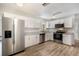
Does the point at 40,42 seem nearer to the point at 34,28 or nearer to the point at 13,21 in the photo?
the point at 34,28

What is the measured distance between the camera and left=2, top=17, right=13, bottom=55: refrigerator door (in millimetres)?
2285

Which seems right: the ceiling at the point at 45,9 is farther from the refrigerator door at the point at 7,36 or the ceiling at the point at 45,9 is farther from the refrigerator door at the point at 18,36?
the refrigerator door at the point at 18,36

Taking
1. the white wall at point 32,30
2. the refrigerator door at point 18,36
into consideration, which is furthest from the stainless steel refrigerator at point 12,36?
the white wall at point 32,30

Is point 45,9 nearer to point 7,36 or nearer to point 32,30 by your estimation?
point 32,30

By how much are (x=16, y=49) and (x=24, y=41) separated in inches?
19.7

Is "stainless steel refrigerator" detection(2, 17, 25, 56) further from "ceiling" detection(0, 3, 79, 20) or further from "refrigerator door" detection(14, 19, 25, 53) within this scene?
"ceiling" detection(0, 3, 79, 20)

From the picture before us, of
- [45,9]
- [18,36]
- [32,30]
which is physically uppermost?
[45,9]

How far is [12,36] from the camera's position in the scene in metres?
2.54

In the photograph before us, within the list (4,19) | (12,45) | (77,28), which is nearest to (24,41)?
(12,45)

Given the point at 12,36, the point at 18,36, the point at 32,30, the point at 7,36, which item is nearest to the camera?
the point at 7,36

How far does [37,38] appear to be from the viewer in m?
3.20

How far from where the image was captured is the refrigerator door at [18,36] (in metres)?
2.67

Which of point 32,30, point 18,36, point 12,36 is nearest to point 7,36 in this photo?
point 12,36

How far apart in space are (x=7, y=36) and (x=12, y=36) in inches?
7.3
